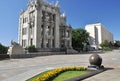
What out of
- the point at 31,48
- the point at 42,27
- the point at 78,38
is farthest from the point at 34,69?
the point at 78,38

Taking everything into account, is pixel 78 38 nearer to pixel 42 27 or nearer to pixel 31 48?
pixel 42 27

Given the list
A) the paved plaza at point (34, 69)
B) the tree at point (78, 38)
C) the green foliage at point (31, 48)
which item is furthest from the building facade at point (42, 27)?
the paved plaza at point (34, 69)

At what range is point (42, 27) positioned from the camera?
58781mm

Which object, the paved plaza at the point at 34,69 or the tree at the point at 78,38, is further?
the tree at the point at 78,38

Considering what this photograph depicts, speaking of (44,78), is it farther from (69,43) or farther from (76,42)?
(76,42)

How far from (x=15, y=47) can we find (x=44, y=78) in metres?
31.6

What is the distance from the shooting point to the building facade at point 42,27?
56281 millimetres

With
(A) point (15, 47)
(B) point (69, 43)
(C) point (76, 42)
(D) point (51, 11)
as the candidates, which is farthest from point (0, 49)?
(C) point (76, 42)

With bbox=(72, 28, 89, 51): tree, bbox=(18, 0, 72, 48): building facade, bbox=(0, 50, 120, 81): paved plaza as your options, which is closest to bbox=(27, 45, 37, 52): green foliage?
bbox=(18, 0, 72, 48): building facade

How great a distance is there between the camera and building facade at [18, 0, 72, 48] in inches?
2216

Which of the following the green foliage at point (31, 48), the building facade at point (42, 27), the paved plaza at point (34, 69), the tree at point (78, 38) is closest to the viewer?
the paved plaza at point (34, 69)

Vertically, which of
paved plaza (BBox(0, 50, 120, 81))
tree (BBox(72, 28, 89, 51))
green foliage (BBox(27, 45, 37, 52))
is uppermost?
tree (BBox(72, 28, 89, 51))

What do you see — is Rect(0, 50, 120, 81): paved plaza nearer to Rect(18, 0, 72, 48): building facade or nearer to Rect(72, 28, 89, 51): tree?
Rect(18, 0, 72, 48): building facade

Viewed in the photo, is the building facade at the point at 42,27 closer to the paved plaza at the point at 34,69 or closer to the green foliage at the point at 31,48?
the green foliage at the point at 31,48
